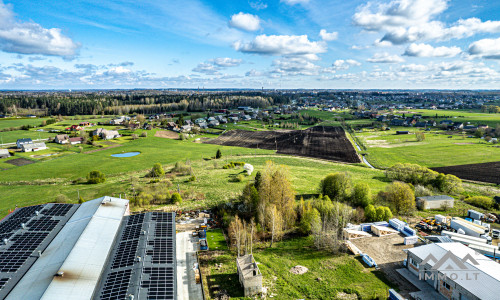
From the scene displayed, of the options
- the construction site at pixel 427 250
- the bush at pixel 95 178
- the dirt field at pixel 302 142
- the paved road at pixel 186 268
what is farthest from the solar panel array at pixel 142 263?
the dirt field at pixel 302 142

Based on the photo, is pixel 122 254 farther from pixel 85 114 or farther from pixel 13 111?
pixel 13 111

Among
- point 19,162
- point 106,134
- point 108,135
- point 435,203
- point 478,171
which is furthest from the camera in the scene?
point 108,135

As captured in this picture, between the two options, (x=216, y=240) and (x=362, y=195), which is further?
(x=362, y=195)

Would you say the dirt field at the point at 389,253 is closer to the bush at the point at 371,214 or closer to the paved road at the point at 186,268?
the bush at the point at 371,214

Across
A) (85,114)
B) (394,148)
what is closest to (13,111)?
(85,114)

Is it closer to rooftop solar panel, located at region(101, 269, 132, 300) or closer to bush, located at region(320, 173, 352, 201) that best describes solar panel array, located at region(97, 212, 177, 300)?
rooftop solar panel, located at region(101, 269, 132, 300)

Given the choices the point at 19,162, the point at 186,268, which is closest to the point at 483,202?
the point at 186,268

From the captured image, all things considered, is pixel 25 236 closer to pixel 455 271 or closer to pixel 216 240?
pixel 216 240
